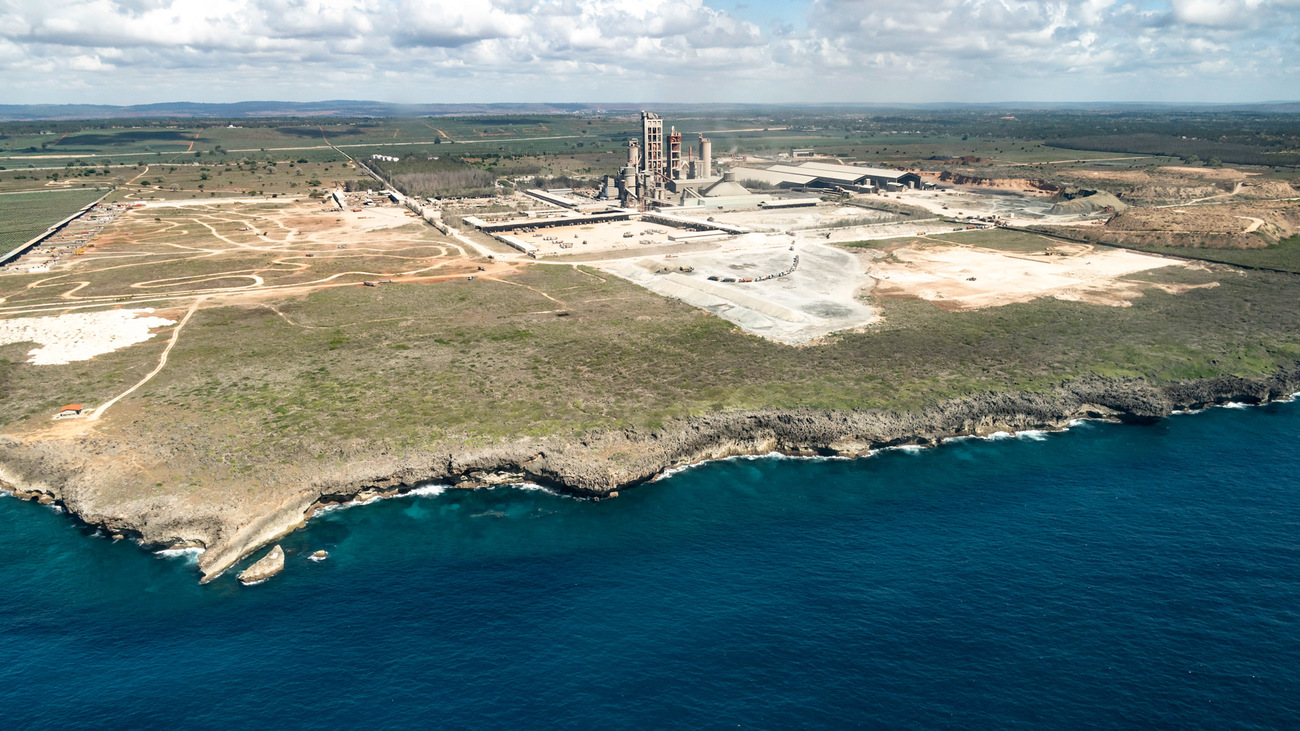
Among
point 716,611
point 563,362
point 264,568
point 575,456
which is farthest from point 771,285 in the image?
point 264,568

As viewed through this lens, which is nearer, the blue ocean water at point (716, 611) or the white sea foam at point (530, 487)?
the blue ocean water at point (716, 611)

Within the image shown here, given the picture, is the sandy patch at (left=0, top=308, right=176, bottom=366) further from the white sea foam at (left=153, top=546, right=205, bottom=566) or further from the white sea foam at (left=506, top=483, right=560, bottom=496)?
the white sea foam at (left=506, top=483, right=560, bottom=496)

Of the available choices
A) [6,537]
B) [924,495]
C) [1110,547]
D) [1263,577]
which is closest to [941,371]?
[924,495]

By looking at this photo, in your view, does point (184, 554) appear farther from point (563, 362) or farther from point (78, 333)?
point (78, 333)

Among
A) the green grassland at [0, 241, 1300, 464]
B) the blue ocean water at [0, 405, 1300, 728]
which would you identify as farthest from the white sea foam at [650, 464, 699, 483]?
the green grassland at [0, 241, 1300, 464]

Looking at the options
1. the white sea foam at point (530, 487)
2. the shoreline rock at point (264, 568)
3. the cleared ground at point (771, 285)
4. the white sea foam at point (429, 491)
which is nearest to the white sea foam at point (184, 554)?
the shoreline rock at point (264, 568)

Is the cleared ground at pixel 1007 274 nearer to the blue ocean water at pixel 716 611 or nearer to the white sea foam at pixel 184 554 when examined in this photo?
the blue ocean water at pixel 716 611
